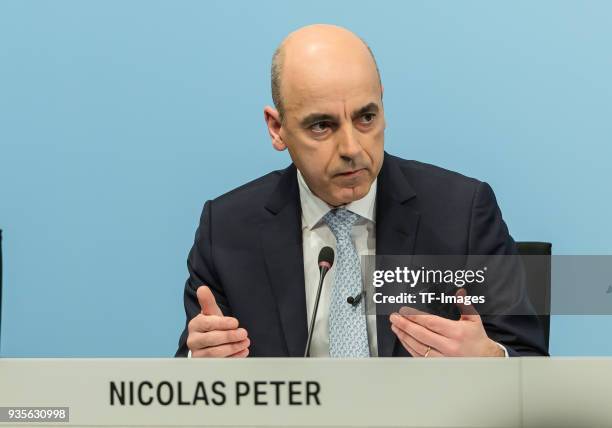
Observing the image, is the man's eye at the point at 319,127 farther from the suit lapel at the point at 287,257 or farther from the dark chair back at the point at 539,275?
the dark chair back at the point at 539,275

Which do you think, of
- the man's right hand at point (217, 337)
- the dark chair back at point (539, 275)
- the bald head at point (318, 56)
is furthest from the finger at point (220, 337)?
the dark chair back at point (539, 275)

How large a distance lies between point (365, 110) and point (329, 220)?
0.91 ft

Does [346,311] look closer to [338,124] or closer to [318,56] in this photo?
[338,124]

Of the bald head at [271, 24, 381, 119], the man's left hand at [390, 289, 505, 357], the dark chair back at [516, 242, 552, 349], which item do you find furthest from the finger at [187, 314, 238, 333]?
the dark chair back at [516, 242, 552, 349]

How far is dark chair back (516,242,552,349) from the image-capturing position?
2.25 meters

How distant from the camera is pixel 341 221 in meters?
2.03

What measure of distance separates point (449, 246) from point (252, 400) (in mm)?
1014

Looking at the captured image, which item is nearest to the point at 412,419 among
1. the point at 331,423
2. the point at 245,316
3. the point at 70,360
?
the point at 331,423

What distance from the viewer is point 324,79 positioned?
6.36 feet

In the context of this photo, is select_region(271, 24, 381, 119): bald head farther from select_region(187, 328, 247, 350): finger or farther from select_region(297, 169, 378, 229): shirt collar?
select_region(187, 328, 247, 350): finger

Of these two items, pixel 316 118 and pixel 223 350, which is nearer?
pixel 223 350

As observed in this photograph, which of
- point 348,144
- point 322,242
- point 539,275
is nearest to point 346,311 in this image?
point 322,242

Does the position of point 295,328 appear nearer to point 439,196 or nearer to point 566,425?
point 439,196

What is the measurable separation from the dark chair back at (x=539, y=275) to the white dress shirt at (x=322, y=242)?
47 centimetres
